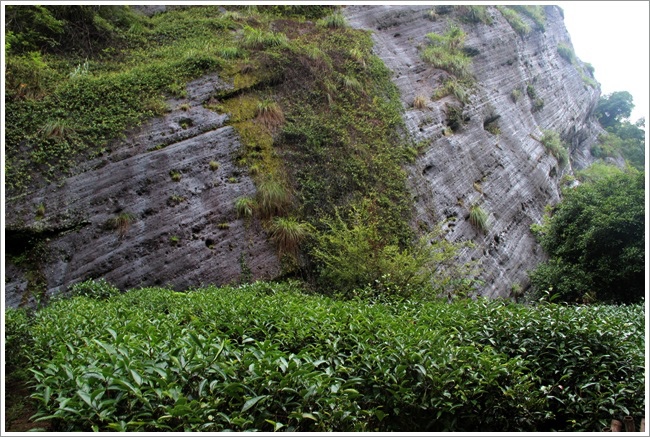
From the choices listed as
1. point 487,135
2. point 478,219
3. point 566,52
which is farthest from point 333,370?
point 566,52

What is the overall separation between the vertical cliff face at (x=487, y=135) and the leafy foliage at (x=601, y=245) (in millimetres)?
1840

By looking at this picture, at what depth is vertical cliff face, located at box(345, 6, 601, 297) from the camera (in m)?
13.1

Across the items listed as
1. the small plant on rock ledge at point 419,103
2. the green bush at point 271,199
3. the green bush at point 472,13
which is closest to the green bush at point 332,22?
the small plant on rock ledge at point 419,103

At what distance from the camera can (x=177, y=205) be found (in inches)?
382

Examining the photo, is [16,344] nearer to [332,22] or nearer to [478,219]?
[478,219]

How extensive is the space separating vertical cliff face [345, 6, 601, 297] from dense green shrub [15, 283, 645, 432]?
7.47 meters

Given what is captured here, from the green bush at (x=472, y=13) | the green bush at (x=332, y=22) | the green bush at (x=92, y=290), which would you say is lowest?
the green bush at (x=92, y=290)

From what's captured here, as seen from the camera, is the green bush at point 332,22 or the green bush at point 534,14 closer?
the green bush at point 332,22

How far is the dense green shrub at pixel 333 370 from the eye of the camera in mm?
2658

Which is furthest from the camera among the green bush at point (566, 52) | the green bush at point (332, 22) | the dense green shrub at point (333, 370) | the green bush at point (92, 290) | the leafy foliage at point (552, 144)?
the green bush at point (566, 52)

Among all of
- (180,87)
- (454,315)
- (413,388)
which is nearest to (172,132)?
(180,87)

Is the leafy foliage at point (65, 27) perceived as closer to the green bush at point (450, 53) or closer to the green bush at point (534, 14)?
the green bush at point (450, 53)

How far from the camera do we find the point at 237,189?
1033 centimetres

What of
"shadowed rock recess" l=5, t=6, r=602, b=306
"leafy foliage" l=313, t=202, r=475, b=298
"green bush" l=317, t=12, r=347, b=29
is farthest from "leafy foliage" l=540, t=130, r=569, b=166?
"leafy foliage" l=313, t=202, r=475, b=298
